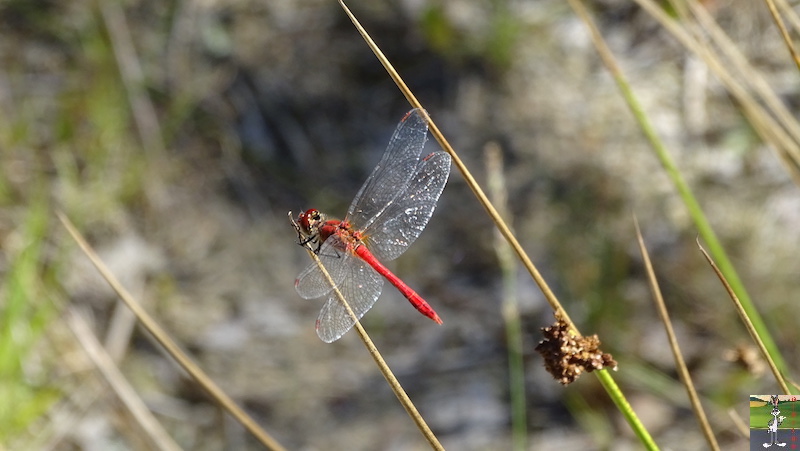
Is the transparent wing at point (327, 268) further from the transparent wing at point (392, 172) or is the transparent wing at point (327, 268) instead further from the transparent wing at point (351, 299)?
the transparent wing at point (392, 172)

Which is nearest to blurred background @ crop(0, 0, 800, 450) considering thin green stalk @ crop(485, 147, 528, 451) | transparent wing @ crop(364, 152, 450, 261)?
thin green stalk @ crop(485, 147, 528, 451)

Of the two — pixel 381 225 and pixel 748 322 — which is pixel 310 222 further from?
pixel 748 322

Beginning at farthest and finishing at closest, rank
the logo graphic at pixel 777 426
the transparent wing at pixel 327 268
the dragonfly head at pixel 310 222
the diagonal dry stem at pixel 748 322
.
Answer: the dragonfly head at pixel 310 222 < the transparent wing at pixel 327 268 < the logo graphic at pixel 777 426 < the diagonal dry stem at pixel 748 322

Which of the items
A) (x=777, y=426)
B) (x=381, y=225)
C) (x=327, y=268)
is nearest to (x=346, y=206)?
(x=381, y=225)

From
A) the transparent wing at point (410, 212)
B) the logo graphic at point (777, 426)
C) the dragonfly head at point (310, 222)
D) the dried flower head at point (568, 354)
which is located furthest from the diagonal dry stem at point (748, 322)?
the dragonfly head at point (310, 222)

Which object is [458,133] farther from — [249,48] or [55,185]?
[55,185]

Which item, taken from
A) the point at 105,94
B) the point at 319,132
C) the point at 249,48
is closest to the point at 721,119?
the point at 319,132
